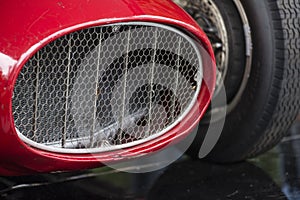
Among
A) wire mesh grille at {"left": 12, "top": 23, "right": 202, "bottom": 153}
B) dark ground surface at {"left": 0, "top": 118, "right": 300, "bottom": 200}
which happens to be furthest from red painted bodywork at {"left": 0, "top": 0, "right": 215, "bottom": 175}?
dark ground surface at {"left": 0, "top": 118, "right": 300, "bottom": 200}

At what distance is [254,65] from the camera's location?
8.23 ft

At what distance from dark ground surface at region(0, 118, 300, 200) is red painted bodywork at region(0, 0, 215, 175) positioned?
0.43 meters

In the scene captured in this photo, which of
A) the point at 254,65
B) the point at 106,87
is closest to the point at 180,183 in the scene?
the point at 254,65

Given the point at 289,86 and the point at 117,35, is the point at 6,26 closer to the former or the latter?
the point at 117,35

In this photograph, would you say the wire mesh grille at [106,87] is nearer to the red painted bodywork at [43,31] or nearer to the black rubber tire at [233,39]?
the red painted bodywork at [43,31]

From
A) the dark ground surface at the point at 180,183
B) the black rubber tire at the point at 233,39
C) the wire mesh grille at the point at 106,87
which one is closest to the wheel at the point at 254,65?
the black rubber tire at the point at 233,39

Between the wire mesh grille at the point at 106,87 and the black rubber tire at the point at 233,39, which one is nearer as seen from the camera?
the wire mesh grille at the point at 106,87

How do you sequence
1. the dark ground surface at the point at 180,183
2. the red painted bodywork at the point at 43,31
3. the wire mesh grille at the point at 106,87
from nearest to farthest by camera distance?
the red painted bodywork at the point at 43,31 → the wire mesh grille at the point at 106,87 → the dark ground surface at the point at 180,183

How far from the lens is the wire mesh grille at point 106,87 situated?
6.33 feet

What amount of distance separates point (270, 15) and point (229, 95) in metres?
0.38

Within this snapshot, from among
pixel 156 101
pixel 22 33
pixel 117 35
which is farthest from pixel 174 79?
pixel 22 33

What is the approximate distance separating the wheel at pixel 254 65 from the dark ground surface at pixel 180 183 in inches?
4.7

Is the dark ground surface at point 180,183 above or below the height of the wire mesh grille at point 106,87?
below

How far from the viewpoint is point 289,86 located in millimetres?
2492
